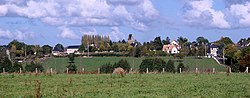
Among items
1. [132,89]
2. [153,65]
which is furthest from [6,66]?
[132,89]

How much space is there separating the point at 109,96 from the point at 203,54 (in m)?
116

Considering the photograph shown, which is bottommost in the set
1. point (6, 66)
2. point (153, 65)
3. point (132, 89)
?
point (132, 89)

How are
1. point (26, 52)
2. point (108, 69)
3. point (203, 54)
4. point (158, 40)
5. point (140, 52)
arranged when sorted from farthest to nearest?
point (158, 40) < point (26, 52) < point (203, 54) < point (140, 52) < point (108, 69)

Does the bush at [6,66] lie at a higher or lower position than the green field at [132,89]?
higher

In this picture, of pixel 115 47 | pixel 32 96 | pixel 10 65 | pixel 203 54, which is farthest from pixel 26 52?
pixel 32 96

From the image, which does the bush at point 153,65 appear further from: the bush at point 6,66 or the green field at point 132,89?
the green field at point 132,89

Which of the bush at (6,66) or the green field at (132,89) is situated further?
the bush at (6,66)

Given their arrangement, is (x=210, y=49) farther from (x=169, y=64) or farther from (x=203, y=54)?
(x=169, y=64)

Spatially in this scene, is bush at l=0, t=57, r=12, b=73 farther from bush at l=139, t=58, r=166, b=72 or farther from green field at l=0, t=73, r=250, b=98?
green field at l=0, t=73, r=250, b=98

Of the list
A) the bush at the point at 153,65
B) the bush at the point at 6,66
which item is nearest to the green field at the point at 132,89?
the bush at the point at 153,65

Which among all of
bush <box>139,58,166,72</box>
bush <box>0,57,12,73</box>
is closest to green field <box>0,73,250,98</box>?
bush <box>139,58,166,72</box>

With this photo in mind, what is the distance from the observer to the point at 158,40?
178250 millimetres

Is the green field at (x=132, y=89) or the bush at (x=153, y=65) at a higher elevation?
the bush at (x=153, y=65)

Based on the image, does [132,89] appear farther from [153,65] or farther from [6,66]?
[6,66]
